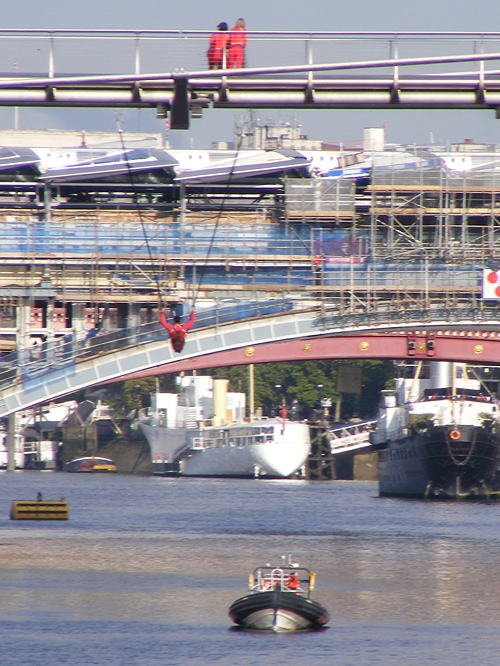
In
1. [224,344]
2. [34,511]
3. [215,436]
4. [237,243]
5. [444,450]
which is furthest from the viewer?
[215,436]

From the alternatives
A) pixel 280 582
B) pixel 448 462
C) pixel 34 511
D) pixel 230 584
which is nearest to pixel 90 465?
pixel 448 462

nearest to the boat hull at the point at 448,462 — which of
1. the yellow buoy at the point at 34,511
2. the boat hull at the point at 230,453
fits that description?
the yellow buoy at the point at 34,511

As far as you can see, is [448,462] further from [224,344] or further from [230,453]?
[230,453]

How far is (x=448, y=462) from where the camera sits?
281 ft

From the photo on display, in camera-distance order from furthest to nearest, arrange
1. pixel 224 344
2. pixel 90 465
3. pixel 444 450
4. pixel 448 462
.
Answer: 1. pixel 90 465
2. pixel 448 462
3. pixel 444 450
4. pixel 224 344

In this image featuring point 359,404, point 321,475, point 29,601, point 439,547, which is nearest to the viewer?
point 29,601

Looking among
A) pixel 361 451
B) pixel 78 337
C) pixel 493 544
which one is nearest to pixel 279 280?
pixel 78 337

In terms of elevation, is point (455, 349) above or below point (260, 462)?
above

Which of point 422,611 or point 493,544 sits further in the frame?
point 493,544

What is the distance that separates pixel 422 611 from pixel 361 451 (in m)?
89.2

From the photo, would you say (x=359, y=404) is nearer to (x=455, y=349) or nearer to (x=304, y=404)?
(x=304, y=404)

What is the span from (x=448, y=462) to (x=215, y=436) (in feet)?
165

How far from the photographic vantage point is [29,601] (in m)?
38.1

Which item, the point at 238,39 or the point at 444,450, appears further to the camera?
the point at 444,450
